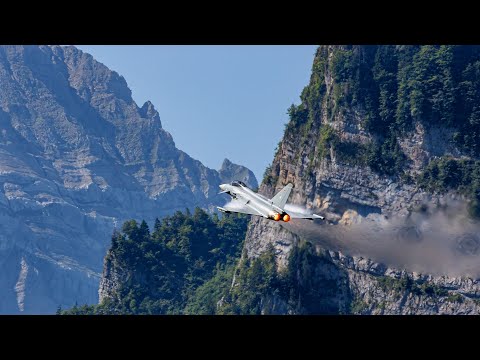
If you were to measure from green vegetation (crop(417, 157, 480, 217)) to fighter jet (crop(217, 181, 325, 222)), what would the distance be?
327 feet

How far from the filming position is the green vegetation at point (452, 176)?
186m

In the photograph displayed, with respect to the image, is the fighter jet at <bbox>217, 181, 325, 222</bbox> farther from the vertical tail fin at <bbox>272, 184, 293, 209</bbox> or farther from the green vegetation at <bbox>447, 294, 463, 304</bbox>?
the green vegetation at <bbox>447, 294, 463, 304</bbox>

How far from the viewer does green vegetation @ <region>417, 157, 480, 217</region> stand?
186m

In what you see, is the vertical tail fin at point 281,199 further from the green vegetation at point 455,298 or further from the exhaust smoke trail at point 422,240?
the green vegetation at point 455,298

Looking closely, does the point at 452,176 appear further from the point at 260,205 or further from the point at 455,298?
the point at 260,205

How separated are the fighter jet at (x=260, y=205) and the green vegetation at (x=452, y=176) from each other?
99.7 m

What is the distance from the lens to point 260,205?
82875 millimetres

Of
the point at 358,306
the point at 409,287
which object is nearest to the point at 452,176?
the point at 409,287

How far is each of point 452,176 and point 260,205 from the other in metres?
114
